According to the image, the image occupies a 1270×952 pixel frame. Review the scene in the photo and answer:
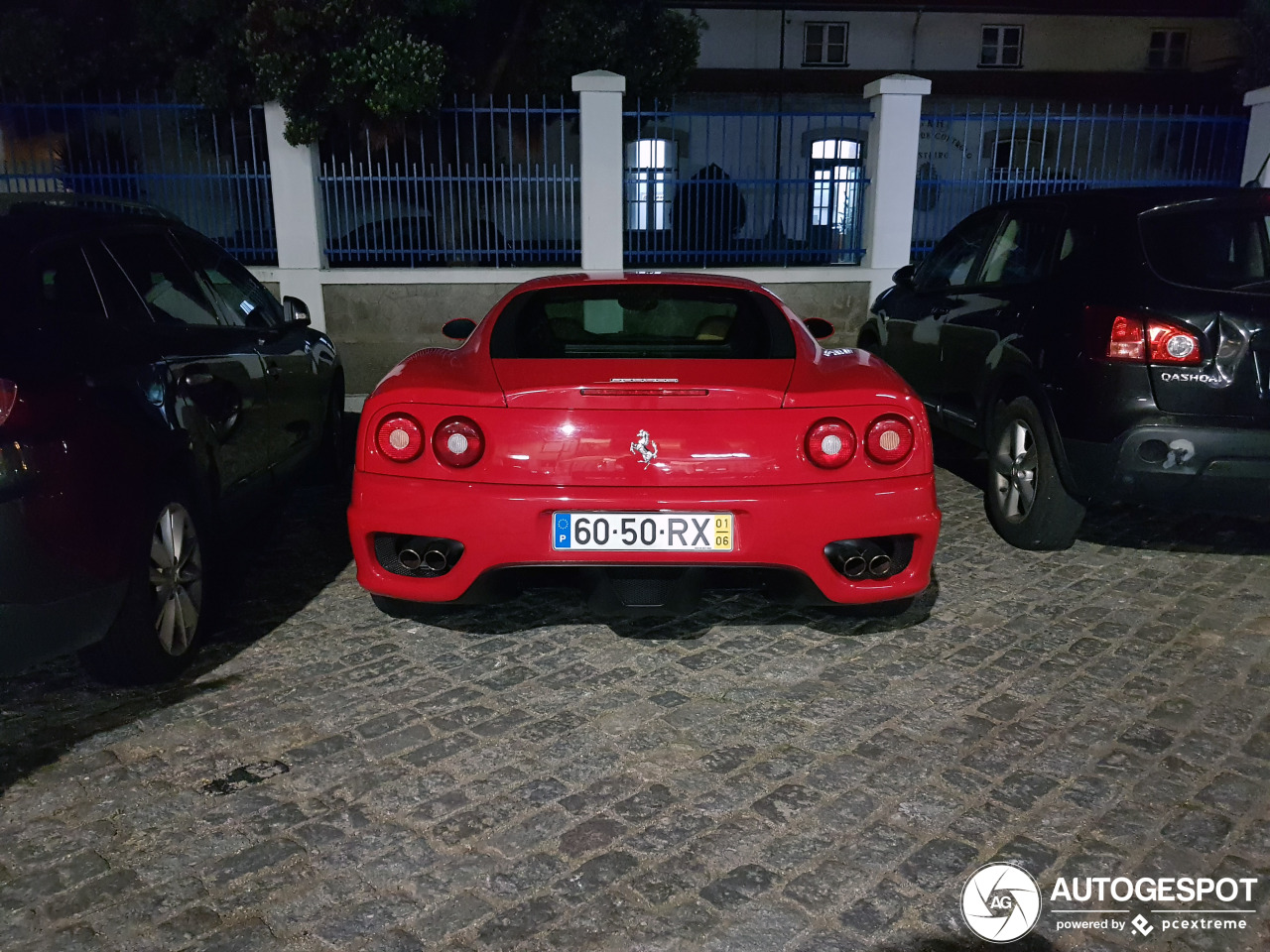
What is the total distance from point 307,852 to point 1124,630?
328 cm

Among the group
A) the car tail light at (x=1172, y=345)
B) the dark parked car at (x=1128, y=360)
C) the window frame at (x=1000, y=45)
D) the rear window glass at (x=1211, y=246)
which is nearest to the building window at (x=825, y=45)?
the window frame at (x=1000, y=45)

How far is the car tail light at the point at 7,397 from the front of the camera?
300cm

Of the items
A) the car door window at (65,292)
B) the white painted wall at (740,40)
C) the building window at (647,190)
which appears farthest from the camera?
the white painted wall at (740,40)

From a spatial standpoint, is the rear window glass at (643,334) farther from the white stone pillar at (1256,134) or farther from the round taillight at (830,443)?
the white stone pillar at (1256,134)

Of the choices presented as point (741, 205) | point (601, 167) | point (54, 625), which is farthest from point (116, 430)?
point (741, 205)

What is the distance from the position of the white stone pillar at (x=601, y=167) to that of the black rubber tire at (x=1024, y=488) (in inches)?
264

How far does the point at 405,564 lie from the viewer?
3.83m

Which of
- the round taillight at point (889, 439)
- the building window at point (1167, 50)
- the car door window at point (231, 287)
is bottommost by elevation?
the round taillight at point (889, 439)

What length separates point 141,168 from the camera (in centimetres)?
1126

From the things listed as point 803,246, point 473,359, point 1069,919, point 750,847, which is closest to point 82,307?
point 473,359

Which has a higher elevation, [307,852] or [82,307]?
[82,307]

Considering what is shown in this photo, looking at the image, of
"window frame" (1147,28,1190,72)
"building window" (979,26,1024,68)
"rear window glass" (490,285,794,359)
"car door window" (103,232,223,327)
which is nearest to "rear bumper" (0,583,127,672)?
"car door window" (103,232,223,327)

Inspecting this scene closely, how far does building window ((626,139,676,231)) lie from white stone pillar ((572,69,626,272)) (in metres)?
0.23

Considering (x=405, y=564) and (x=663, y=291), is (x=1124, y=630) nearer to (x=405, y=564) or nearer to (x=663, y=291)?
(x=663, y=291)
